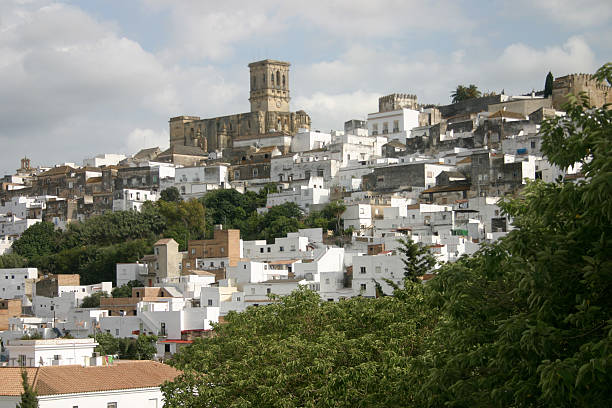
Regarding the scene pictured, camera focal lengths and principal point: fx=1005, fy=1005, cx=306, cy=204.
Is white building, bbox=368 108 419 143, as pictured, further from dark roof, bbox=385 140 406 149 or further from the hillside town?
dark roof, bbox=385 140 406 149

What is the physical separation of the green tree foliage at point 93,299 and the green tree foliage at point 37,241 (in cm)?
1818

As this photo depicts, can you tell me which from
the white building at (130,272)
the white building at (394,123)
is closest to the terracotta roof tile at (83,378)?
the white building at (130,272)

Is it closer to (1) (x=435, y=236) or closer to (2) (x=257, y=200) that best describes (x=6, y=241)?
(2) (x=257, y=200)

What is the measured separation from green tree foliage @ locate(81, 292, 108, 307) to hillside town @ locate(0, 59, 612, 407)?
1.76ft

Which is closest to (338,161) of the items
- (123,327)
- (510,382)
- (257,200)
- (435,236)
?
(257,200)

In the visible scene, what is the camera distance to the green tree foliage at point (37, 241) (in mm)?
83000

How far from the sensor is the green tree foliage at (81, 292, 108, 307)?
211 ft

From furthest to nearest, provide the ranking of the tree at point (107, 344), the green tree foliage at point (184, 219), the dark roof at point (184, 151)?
the dark roof at point (184, 151)
the green tree foliage at point (184, 219)
the tree at point (107, 344)

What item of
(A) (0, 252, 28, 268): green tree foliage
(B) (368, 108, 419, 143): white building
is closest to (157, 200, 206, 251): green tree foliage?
(A) (0, 252, 28, 268): green tree foliage

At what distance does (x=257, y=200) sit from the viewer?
83.4m

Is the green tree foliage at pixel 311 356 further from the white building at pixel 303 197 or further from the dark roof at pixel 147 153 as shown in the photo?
the dark roof at pixel 147 153

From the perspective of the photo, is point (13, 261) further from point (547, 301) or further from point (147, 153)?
point (547, 301)

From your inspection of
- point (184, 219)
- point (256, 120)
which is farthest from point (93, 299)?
point (256, 120)

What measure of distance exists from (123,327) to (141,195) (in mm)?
34456
